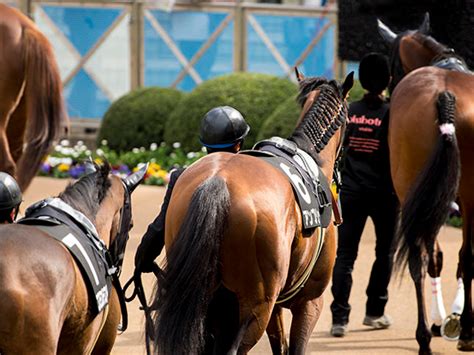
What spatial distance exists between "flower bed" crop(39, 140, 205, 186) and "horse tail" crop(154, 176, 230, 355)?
8.66 metres

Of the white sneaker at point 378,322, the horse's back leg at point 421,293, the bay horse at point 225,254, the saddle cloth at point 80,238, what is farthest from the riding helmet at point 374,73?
the saddle cloth at point 80,238

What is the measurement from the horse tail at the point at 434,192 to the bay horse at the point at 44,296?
2.67m

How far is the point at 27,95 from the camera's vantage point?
891 cm

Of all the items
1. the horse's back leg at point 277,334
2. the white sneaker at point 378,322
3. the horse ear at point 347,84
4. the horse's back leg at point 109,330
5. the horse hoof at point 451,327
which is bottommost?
the white sneaker at point 378,322

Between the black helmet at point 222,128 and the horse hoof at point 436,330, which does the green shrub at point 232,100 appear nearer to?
the horse hoof at point 436,330

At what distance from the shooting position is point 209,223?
5.00m

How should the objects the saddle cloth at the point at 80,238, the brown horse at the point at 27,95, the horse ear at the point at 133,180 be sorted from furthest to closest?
the brown horse at the point at 27,95 < the horse ear at the point at 133,180 < the saddle cloth at the point at 80,238

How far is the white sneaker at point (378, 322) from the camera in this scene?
825 cm

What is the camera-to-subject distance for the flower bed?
14.0m

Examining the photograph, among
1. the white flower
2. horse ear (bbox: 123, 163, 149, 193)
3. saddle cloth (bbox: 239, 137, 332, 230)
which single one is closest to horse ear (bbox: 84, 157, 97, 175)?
horse ear (bbox: 123, 163, 149, 193)

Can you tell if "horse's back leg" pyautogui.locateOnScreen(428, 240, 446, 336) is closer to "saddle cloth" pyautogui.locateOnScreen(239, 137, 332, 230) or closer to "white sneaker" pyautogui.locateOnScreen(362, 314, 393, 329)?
"white sneaker" pyautogui.locateOnScreen(362, 314, 393, 329)

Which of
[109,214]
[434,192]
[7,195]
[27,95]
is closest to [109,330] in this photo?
[109,214]

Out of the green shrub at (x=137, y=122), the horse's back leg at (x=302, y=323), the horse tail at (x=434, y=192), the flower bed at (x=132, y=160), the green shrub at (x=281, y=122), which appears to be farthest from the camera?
the green shrub at (x=137, y=122)

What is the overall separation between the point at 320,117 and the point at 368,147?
2.04 m
